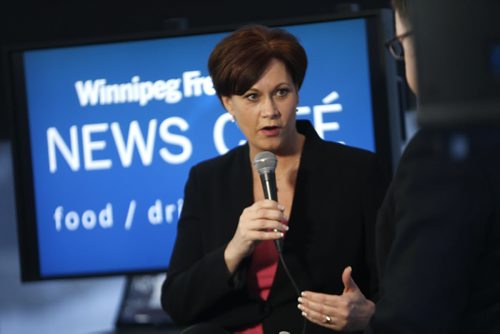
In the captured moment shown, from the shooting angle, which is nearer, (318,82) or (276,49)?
(276,49)

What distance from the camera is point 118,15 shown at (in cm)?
389

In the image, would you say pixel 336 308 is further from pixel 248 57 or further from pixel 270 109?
pixel 248 57

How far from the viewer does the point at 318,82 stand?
323 centimetres

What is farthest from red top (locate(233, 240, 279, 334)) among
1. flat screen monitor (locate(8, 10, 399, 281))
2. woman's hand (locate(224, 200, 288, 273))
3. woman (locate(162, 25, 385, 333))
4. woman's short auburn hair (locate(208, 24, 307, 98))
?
flat screen monitor (locate(8, 10, 399, 281))

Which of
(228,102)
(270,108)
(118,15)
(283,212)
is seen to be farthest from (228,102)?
(118,15)

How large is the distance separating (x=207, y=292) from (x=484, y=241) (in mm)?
1112

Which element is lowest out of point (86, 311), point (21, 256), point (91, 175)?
point (86, 311)

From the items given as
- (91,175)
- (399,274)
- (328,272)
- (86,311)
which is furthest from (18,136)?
(399,274)

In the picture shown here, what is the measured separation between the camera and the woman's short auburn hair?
2.16m

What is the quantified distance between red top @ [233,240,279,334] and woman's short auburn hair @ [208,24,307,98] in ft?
1.17

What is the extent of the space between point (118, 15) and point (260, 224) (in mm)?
2175

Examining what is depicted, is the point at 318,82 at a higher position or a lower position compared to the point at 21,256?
higher

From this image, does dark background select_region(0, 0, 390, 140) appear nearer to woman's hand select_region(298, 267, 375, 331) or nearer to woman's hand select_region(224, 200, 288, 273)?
woman's hand select_region(224, 200, 288, 273)

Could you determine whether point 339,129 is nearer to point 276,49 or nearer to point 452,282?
point 276,49
